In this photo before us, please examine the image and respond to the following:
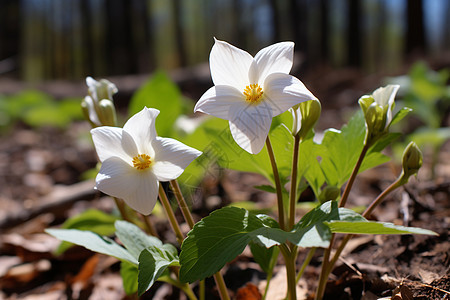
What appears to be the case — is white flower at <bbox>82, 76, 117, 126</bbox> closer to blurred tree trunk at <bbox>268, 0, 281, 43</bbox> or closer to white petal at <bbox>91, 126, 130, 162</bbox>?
white petal at <bbox>91, 126, 130, 162</bbox>

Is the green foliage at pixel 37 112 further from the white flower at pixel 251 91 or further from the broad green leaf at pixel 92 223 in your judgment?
the white flower at pixel 251 91

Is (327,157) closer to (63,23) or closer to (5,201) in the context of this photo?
(5,201)

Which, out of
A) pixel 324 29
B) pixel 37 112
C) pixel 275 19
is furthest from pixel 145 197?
pixel 324 29

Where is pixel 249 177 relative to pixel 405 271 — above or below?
below

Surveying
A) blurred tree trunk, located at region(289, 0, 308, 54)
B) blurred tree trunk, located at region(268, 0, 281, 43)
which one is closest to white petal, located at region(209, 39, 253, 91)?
blurred tree trunk, located at region(289, 0, 308, 54)

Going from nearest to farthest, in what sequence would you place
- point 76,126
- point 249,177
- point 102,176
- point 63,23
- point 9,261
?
1. point 102,176
2. point 9,261
3. point 249,177
4. point 76,126
5. point 63,23

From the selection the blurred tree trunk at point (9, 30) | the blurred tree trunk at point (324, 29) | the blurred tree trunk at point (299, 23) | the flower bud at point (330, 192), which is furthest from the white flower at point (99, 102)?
the blurred tree trunk at point (9, 30)

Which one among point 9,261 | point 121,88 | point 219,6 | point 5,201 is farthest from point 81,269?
point 219,6
